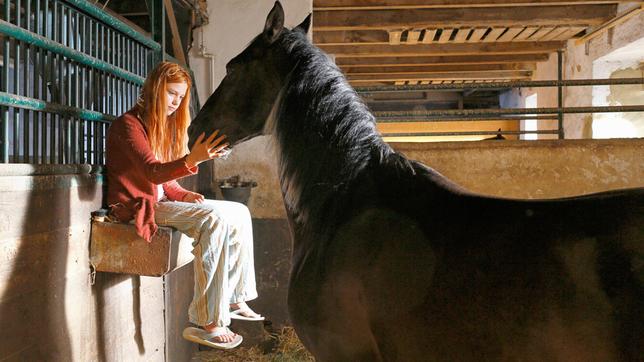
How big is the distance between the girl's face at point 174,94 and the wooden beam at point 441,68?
8246 mm

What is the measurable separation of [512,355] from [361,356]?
50cm

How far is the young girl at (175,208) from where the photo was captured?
2.32m

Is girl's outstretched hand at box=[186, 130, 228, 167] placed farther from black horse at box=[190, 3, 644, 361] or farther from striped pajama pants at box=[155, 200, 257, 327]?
striped pajama pants at box=[155, 200, 257, 327]

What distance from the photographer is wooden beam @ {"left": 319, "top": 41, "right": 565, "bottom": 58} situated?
347 inches

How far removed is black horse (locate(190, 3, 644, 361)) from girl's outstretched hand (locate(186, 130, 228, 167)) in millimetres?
63

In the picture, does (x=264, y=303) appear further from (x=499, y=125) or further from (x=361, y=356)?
(x=499, y=125)

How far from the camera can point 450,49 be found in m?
8.94

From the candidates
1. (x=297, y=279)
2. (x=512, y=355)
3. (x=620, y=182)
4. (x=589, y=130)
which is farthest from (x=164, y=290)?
(x=589, y=130)

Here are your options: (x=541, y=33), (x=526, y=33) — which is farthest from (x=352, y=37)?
(x=541, y=33)

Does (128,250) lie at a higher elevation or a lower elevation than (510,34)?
lower

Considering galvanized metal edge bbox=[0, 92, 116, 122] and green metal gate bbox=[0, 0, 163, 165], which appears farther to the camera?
green metal gate bbox=[0, 0, 163, 165]

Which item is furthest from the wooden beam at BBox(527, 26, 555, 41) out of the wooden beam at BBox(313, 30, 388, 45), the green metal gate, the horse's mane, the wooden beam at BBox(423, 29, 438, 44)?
the horse's mane

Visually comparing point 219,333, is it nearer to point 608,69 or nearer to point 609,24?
point 609,24

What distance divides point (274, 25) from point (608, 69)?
278 inches
